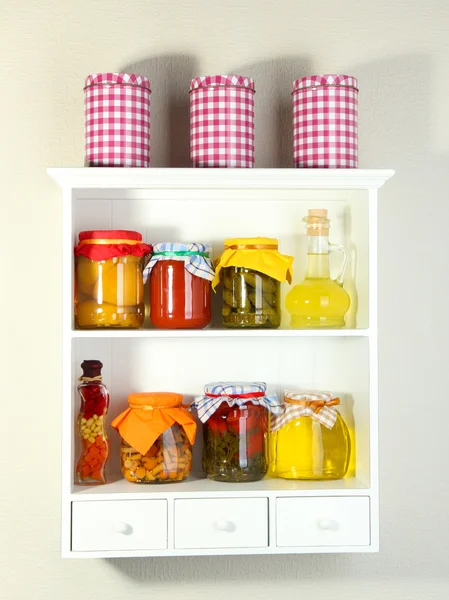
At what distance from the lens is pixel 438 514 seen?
1.80 metres

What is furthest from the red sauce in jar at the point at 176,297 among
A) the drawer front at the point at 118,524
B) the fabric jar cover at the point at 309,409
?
the drawer front at the point at 118,524

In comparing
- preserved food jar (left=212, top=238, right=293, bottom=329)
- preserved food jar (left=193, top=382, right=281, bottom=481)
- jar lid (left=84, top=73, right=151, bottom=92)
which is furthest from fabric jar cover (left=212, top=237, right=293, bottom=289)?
jar lid (left=84, top=73, right=151, bottom=92)

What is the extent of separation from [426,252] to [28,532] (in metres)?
1.03

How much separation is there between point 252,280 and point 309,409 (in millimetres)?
274

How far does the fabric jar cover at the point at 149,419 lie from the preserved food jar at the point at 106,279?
0.15 metres

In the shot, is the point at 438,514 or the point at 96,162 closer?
the point at 96,162

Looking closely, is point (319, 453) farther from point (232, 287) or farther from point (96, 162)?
point (96, 162)

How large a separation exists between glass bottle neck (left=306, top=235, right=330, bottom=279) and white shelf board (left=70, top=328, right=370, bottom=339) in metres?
0.12

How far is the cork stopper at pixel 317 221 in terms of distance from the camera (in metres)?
1.64

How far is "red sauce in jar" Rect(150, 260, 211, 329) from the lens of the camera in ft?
5.26

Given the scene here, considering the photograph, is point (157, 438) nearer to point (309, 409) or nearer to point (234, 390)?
point (234, 390)

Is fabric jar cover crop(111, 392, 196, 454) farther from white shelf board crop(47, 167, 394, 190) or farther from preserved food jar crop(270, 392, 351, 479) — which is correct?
white shelf board crop(47, 167, 394, 190)

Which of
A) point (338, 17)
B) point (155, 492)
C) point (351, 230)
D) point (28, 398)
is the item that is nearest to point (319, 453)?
point (155, 492)

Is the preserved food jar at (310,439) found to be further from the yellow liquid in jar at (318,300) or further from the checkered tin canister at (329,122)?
the checkered tin canister at (329,122)
